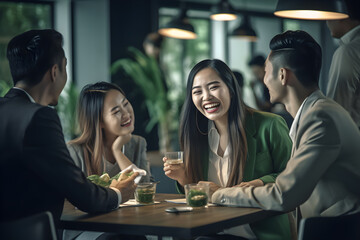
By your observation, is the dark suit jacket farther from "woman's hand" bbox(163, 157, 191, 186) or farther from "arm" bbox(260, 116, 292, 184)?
"arm" bbox(260, 116, 292, 184)

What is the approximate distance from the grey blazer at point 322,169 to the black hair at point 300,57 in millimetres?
199

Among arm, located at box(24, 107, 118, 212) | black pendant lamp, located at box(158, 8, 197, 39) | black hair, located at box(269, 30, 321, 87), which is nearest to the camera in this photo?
arm, located at box(24, 107, 118, 212)

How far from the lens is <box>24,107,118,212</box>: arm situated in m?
2.30

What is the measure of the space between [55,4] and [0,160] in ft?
21.9

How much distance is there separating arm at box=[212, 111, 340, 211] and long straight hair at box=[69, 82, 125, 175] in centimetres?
128

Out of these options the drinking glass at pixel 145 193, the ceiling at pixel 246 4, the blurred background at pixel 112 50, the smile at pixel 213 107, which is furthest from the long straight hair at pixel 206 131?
the ceiling at pixel 246 4

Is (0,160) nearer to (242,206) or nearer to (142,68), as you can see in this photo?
(242,206)

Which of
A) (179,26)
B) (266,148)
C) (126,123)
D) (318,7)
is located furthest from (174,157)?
(179,26)

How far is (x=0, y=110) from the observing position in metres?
2.40

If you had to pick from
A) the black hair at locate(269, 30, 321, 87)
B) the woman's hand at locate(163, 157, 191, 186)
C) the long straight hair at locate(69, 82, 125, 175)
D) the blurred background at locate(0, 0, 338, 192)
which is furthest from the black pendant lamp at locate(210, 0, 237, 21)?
the black hair at locate(269, 30, 321, 87)

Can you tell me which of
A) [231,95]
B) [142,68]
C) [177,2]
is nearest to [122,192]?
[231,95]

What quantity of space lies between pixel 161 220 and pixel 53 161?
496mm

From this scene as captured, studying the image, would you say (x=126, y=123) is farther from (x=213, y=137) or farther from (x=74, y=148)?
(x=213, y=137)

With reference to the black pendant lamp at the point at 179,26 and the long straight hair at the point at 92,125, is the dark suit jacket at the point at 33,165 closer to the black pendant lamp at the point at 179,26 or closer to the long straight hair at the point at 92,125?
the long straight hair at the point at 92,125
